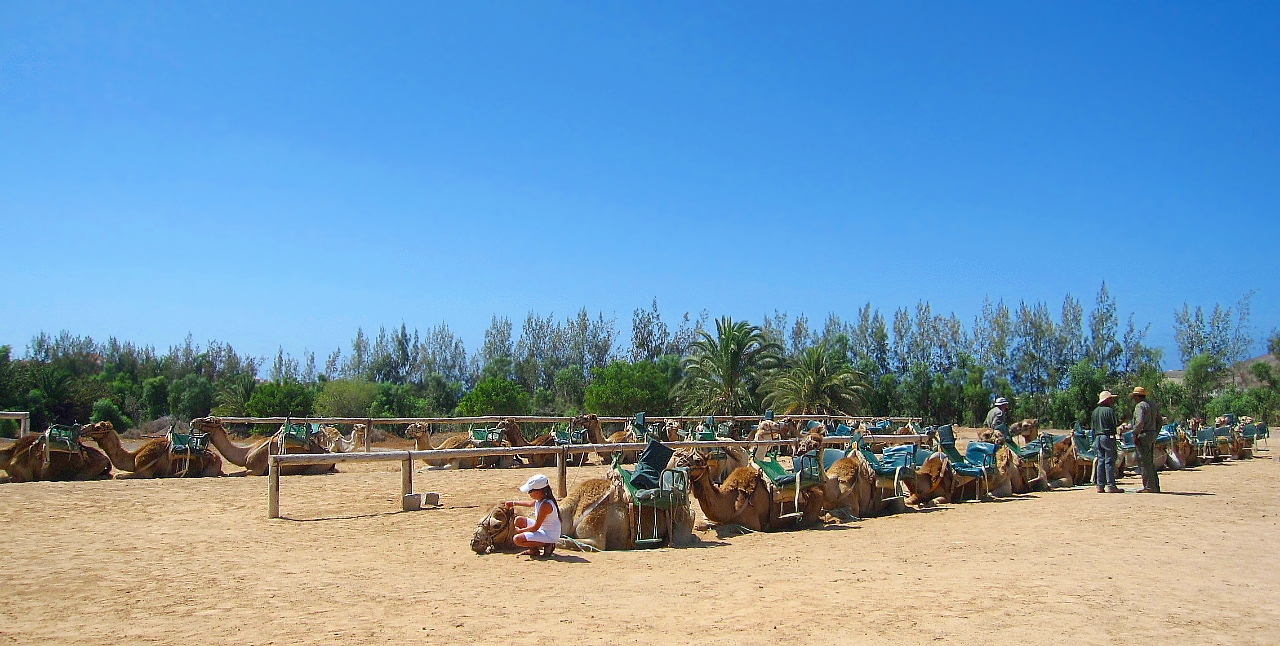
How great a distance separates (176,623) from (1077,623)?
5.86m

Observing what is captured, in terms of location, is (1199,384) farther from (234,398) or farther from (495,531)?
(234,398)

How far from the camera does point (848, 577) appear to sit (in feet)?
23.8

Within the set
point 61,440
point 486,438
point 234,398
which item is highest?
point 234,398

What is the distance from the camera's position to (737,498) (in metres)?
10.2

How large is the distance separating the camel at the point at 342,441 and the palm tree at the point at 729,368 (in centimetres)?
1487

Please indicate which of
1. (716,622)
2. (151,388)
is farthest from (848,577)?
(151,388)

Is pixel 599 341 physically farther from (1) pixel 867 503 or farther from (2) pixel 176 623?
(2) pixel 176 623

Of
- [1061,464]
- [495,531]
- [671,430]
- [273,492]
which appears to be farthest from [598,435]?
[495,531]

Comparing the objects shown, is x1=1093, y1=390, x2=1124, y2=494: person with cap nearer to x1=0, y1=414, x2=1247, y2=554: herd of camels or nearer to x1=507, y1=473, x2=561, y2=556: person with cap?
x1=0, y1=414, x2=1247, y2=554: herd of camels

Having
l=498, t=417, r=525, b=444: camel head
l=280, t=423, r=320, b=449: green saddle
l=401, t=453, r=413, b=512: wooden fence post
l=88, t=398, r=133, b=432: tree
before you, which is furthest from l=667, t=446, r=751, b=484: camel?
l=88, t=398, r=133, b=432: tree

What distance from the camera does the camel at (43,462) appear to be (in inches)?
560

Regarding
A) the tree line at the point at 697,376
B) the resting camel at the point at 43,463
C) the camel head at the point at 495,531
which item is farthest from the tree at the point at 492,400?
the camel head at the point at 495,531

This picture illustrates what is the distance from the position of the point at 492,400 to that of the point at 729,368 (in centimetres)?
959

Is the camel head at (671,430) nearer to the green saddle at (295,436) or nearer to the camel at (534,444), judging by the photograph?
the camel at (534,444)
